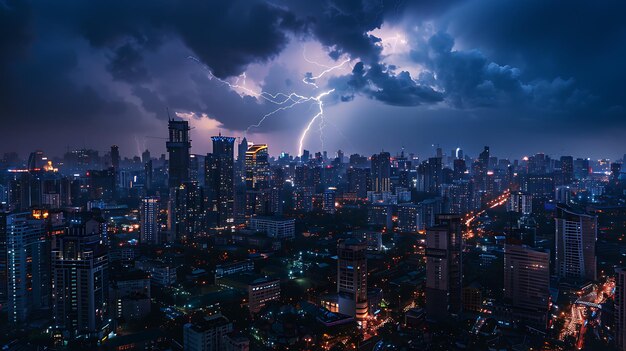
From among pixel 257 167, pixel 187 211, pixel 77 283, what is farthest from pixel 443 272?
pixel 257 167

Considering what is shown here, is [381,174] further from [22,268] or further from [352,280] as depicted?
[22,268]

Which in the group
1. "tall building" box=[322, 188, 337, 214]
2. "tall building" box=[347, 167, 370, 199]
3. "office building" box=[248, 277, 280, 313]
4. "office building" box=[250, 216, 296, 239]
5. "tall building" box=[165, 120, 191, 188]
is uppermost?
"tall building" box=[165, 120, 191, 188]

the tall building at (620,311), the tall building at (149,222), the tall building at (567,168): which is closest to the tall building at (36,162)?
the tall building at (149,222)

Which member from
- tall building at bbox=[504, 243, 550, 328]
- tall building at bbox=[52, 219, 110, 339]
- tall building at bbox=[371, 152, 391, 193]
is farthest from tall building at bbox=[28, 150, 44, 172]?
tall building at bbox=[371, 152, 391, 193]

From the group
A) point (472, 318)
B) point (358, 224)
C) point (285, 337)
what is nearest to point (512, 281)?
point (472, 318)

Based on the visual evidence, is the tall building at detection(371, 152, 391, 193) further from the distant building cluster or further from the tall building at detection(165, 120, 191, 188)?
the tall building at detection(165, 120, 191, 188)
